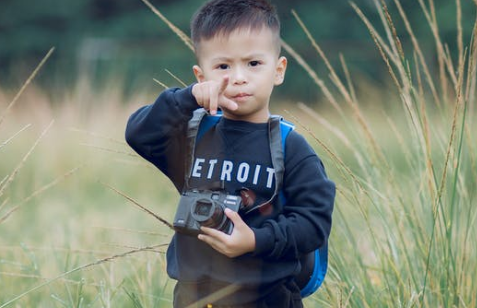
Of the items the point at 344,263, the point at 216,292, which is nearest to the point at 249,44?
the point at 216,292

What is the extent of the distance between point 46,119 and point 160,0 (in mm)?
17006

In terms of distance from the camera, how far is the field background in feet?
8.35

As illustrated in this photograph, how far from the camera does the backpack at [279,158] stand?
2150 millimetres

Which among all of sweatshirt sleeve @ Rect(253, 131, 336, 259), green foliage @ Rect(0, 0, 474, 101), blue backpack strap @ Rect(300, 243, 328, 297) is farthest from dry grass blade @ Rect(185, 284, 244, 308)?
green foliage @ Rect(0, 0, 474, 101)

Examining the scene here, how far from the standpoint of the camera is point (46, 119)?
7426mm

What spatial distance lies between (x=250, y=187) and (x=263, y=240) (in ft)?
0.47

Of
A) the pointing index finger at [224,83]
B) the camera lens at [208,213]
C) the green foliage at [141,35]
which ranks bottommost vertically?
the camera lens at [208,213]

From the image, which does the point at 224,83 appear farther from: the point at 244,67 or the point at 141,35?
the point at 141,35

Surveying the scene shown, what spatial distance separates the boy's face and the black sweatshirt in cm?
5

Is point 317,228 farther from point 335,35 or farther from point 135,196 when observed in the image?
point 335,35

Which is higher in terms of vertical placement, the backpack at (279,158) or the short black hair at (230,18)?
the short black hair at (230,18)

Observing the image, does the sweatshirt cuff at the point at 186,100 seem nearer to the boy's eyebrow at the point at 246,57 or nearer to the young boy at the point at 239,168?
the young boy at the point at 239,168

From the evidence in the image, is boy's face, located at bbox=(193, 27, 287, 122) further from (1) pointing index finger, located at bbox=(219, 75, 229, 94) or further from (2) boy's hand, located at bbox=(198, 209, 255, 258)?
(2) boy's hand, located at bbox=(198, 209, 255, 258)

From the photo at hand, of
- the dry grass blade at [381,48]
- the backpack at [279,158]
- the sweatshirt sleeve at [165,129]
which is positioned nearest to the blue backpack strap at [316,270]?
the backpack at [279,158]
